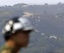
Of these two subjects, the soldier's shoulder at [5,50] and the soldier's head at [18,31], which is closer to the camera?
the soldier's shoulder at [5,50]

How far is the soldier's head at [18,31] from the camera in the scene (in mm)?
3900

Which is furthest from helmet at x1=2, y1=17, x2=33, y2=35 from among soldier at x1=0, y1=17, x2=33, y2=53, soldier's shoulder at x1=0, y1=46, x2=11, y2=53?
soldier's shoulder at x1=0, y1=46, x2=11, y2=53

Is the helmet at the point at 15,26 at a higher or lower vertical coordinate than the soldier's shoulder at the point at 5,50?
higher

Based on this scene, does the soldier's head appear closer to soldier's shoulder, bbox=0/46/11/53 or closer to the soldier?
the soldier

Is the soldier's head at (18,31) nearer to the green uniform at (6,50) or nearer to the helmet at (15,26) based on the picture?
the helmet at (15,26)

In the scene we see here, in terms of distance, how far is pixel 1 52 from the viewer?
3760 mm

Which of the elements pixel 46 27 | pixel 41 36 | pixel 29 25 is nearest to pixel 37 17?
pixel 46 27

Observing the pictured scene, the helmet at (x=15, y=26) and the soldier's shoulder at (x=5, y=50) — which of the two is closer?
the soldier's shoulder at (x=5, y=50)

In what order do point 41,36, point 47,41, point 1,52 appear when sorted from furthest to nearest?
1. point 41,36
2. point 47,41
3. point 1,52

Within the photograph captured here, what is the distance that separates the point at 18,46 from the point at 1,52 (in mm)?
217

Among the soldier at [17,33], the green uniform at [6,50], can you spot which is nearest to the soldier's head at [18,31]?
the soldier at [17,33]

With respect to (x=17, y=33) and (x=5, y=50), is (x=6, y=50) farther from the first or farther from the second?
(x=17, y=33)

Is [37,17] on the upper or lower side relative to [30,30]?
lower

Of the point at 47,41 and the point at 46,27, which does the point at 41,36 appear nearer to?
the point at 47,41
